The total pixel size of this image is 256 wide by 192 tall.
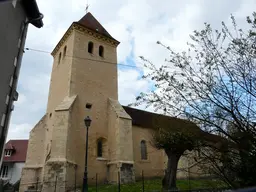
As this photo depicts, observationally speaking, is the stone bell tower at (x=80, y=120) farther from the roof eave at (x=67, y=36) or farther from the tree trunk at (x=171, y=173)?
the tree trunk at (x=171, y=173)

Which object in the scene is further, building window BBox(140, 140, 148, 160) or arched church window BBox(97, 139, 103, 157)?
building window BBox(140, 140, 148, 160)

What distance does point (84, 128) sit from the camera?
740 inches

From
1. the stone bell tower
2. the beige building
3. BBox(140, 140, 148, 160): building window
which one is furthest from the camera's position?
BBox(140, 140, 148, 160): building window

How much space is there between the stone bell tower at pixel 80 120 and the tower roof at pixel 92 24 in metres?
0.23

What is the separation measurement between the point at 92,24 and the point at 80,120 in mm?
12123

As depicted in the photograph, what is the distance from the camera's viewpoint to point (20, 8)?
371 inches

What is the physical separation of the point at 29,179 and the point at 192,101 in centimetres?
1742

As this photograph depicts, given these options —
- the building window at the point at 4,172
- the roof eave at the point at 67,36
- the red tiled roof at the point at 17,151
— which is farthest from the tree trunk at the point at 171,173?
the building window at the point at 4,172

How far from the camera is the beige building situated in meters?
16.8

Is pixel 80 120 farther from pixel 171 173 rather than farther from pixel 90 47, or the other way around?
pixel 171 173

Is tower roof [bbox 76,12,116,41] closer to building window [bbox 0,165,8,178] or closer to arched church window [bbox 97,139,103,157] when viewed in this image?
arched church window [bbox 97,139,103,157]

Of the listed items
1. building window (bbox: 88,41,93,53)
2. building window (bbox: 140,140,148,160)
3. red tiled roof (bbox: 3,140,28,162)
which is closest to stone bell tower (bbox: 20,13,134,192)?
building window (bbox: 88,41,93,53)

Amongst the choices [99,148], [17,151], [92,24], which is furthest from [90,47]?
[17,151]

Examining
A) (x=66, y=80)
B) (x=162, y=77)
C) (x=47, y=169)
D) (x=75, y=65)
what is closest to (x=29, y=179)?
(x=47, y=169)
